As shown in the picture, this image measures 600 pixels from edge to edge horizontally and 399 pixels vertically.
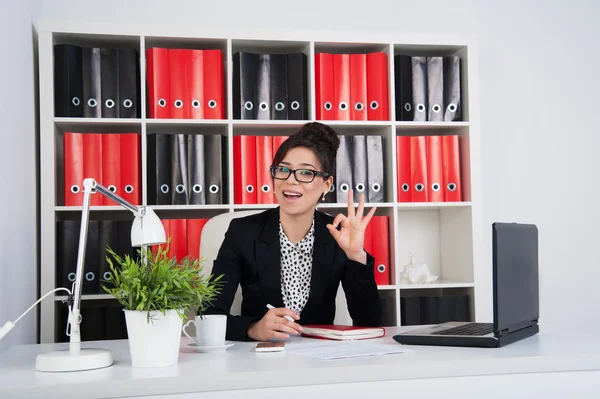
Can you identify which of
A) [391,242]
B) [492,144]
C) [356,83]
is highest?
[356,83]

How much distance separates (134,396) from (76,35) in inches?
81.4

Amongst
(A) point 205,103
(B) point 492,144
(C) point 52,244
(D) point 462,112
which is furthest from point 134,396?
(B) point 492,144

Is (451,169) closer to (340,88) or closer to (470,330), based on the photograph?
(340,88)

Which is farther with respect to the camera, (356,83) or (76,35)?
(356,83)

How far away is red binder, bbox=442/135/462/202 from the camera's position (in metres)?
3.17

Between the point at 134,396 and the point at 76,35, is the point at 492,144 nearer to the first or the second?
the point at 76,35

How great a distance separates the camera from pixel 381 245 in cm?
312

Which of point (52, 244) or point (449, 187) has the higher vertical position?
point (449, 187)

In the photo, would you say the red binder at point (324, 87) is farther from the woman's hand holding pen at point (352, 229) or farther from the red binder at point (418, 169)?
the woman's hand holding pen at point (352, 229)

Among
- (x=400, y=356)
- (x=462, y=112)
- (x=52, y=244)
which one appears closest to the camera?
(x=400, y=356)

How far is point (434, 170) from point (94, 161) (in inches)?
61.3

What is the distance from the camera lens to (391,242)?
3.13 m

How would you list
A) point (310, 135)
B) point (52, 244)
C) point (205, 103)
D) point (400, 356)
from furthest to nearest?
1. point (205, 103)
2. point (52, 244)
3. point (310, 135)
4. point (400, 356)

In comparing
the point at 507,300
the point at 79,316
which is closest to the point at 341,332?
the point at 507,300
